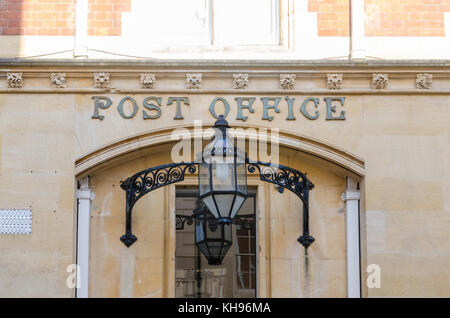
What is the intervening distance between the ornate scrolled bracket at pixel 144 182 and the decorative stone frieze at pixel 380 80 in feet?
7.72

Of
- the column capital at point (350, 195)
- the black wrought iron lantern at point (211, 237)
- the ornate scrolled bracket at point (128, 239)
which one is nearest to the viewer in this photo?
the black wrought iron lantern at point (211, 237)

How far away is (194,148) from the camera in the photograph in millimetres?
11156

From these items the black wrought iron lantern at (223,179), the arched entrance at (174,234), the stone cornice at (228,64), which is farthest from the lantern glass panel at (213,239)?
the stone cornice at (228,64)

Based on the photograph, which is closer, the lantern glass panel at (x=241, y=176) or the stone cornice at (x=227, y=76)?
the lantern glass panel at (x=241, y=176)

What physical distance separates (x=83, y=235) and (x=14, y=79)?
6.55 ft

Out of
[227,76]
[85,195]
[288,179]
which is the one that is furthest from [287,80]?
[85,195]

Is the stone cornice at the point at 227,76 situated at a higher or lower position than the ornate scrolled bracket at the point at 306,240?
higher

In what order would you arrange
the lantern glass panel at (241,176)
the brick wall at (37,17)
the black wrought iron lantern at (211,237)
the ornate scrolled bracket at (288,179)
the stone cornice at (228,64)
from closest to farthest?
the lantern glass panel at (241,176), the black wrought iron lantern at (211,237), the ornate scrolled bracket at (288,179), the stone cornice at (228,64), the brick wall at (37,17)

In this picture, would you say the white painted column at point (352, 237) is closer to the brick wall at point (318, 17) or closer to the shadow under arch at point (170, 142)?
the shadow under arch at point (170, 142)

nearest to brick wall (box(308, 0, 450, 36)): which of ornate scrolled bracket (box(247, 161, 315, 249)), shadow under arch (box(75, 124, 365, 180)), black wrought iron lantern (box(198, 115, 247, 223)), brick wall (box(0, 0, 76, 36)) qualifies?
shadow under arch (box(75, 124, 365, 180))

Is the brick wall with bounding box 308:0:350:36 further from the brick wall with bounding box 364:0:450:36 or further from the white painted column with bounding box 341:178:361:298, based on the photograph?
the white painted column with bounding box 341:178:361:298

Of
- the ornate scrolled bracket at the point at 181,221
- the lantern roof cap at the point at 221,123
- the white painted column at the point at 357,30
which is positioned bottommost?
the ornate scrolled bracket at the point at 181,221

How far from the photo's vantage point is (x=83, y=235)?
10.9 m

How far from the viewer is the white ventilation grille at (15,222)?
10641 millimetres
